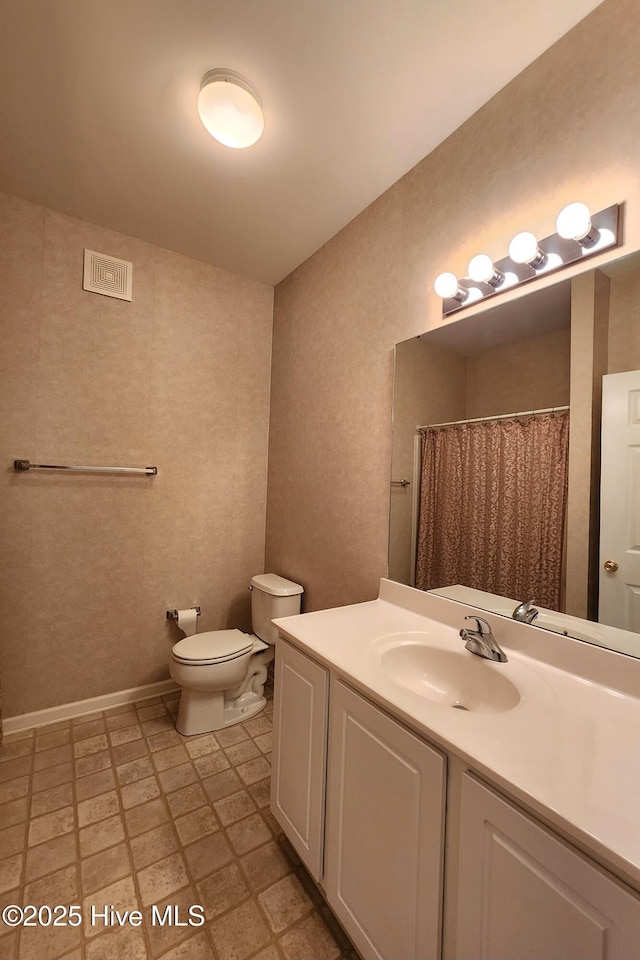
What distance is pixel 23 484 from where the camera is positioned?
6.15 ft

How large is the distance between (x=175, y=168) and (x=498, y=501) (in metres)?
1.85

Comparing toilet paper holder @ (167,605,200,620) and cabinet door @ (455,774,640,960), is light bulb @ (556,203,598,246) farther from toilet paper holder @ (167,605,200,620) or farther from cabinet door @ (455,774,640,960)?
toilet paper holder @ (167,605,200,620)

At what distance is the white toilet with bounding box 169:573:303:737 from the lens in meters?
1.85

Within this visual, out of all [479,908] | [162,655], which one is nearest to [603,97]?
[479,908]

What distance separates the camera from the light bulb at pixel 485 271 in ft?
4.18

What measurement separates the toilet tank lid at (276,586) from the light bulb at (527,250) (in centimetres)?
175

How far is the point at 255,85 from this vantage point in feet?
4.22

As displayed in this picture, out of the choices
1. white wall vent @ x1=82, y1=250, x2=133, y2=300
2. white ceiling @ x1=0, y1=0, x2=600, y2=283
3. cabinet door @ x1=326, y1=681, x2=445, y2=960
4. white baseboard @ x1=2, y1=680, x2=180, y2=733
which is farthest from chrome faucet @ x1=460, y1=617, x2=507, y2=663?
white wall vent @ x1=82, y1=250, x2=133, y2=300

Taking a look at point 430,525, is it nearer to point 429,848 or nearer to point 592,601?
point 592,601

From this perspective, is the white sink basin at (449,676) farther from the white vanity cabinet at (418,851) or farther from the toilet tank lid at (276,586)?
the toilet tank lid at (276,586)

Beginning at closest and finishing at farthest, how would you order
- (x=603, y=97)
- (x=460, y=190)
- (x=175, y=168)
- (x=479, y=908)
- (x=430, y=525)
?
(x=479, y=908) < (x=603, y=97) < (x=460, y=190) < (x=430, y=525) < (x=175, y=168)

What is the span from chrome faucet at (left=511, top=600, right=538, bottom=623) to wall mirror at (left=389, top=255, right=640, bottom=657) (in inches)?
0.6

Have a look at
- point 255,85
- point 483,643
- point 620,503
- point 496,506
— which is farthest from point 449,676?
point 255,85

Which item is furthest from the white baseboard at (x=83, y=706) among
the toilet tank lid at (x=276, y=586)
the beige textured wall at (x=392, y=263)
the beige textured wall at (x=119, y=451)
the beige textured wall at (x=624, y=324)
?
the beige textured wall at (x=624, y=324)
